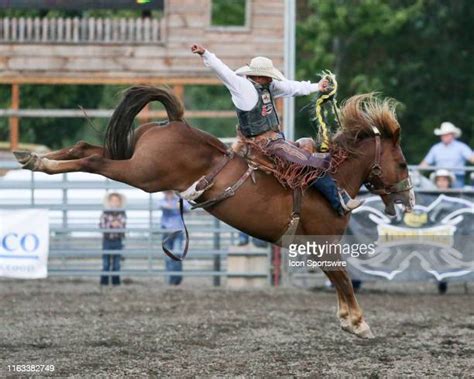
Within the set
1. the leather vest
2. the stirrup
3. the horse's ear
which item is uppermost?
the leather vest

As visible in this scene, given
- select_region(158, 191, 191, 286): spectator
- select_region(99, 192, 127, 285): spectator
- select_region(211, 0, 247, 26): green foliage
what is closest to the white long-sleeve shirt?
select_region(158, 191, 191, 286): spectator

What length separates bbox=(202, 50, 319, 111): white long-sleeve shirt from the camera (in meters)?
7.05

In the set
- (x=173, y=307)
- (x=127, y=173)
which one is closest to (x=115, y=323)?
(x=173, y=307)

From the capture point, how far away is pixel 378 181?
26.2ft

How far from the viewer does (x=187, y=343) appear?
8.42m

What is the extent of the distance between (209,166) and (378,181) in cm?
142

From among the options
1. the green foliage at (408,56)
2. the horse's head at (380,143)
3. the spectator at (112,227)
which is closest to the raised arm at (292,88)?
the horse's head at (380,143)

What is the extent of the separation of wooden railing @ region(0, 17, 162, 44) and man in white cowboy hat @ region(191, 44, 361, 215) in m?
6.67

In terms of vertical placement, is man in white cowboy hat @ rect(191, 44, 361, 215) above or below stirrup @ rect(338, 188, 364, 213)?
above

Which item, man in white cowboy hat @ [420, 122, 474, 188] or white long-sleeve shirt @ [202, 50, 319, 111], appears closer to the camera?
white long-sleeve shirt @ [202, 50, 319, 111]

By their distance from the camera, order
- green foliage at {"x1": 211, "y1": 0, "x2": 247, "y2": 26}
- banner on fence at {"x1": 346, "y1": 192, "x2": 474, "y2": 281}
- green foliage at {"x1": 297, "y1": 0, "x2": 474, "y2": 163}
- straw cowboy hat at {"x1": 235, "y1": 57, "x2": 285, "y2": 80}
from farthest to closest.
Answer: green foliage at {"x1": 211, "y1": 0, "x2": 247, "y2": 26}, green foliage at {"x1": 297, "y1": 0, "x2": 474, "y2": 163}, banner on fence at {"x1": 346, "y1": 192, "x2": 474, "y2": 281}, straw cowboy hat at {"x1": 235, "y1": 57, "x2": 285, "y2": 80}

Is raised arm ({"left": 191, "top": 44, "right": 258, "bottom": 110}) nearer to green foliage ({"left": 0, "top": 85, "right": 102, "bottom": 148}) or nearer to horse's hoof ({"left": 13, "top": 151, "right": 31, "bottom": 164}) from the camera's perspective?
horse's hoof ({"left": 13, "top": 151, "right": 31, "bottom": 164})

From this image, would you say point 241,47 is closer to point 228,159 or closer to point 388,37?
point 228,159

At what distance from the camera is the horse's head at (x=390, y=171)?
7.94m
